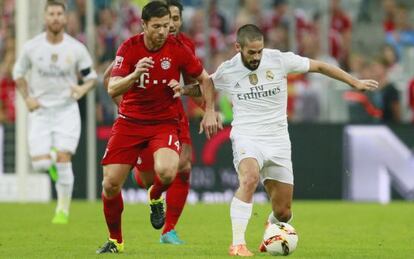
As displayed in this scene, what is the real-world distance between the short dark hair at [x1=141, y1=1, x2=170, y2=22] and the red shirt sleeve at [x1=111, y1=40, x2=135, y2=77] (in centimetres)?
38

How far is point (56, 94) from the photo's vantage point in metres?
16.6

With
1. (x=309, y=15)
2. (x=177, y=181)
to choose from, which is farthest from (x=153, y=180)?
(x=309, y=15)

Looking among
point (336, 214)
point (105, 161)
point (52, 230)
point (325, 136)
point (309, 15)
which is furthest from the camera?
point (309, 15)

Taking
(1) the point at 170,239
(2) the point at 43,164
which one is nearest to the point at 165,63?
(1) the point at 170,239

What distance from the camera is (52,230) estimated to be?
14.8 meters

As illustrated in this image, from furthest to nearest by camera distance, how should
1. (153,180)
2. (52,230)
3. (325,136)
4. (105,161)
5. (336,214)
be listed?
(325,136), (336,214), (52,230), (153,180), (105,161)

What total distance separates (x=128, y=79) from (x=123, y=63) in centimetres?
49

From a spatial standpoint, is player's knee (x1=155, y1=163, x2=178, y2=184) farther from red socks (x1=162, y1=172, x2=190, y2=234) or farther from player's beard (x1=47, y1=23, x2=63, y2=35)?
player's beard (x1=47, y1=23, x2=63, y2=35)

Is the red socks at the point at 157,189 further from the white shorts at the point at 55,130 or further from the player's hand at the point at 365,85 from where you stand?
the white shorts at the point at 55,130

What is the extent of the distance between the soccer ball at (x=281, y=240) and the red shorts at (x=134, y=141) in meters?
1.33

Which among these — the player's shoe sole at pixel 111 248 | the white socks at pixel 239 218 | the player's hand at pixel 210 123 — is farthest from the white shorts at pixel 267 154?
the player's shoe sole at pixel 111 248

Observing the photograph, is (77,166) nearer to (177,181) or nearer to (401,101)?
(401,101)

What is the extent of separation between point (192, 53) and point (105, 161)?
58.6 inches

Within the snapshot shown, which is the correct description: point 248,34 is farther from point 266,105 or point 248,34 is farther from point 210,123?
point 210,123
